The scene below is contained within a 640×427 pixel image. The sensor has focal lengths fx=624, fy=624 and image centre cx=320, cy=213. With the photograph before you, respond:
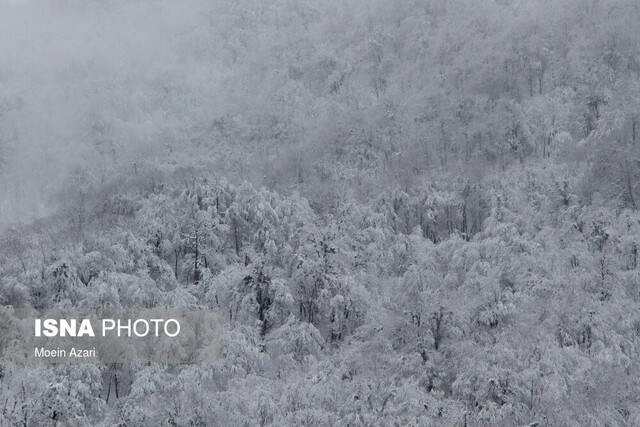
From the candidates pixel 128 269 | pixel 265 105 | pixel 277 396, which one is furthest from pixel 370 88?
pixel 277 396

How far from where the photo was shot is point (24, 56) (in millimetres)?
140750

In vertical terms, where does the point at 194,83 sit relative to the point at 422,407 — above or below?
above

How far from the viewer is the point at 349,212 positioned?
2076 inches

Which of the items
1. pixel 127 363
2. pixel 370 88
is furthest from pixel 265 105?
pixel 127 363

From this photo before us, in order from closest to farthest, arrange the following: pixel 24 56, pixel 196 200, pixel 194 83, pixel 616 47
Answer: pixel 196 200 < pixel 616 47 < pixel 194 83 < pixel 24 56

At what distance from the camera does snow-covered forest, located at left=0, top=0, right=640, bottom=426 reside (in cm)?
2397

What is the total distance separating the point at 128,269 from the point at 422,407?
2454 cm

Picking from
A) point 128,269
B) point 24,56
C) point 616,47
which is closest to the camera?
point 128,269

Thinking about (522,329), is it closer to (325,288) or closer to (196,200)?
(325,288)

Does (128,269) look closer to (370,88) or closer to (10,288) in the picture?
(10,288)

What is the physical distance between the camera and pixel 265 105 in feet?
340

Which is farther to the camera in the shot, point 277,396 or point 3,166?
point 3,166

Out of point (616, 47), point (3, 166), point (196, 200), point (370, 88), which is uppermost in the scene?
point (616, 47)

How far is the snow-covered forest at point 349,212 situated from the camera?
24.0 metres
